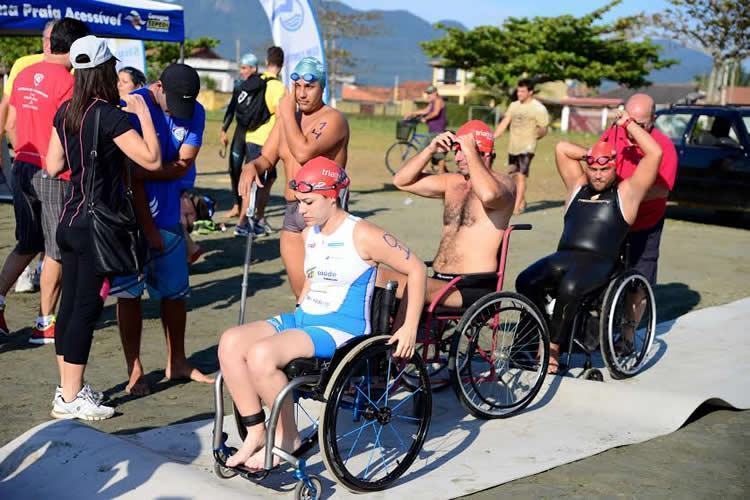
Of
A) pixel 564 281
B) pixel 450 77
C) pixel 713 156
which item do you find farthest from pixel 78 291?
pixel 450 77

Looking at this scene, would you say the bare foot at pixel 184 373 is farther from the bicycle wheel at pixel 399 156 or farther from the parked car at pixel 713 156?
the bicycle wheel at pixel 399 156

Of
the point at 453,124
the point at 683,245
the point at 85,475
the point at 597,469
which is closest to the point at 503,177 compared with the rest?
the point at 597,469

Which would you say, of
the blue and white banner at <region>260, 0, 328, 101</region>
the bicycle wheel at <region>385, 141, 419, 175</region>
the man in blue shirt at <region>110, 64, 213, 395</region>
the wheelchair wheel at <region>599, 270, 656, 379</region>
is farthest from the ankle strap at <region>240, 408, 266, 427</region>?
the bicycle wheel at <region>385, 141, 419, 175</region>

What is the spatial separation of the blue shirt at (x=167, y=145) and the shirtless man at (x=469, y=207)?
3.96 feet

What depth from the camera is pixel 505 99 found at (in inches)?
2254

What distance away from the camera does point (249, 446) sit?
3.94 m

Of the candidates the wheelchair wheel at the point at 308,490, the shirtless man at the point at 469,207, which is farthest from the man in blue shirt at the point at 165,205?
the wheelchair wheel at the point at 308,490

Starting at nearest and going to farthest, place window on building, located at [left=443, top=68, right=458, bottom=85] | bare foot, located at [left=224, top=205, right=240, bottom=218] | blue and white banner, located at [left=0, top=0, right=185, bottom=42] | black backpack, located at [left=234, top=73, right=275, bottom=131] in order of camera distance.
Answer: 1. blue and white banner, located at [left=0, top=0, right=185, bottom=42]
2. black backpack, located at [left=234, top=73, right=275, bottom=131]
3. bare foot, located at [left=224, top=205, right=240, bottom=218]
4. window on building, located at [left=443, top=68, right=458, bottom=85]

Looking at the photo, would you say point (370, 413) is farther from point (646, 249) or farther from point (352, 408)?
point (646, 249)

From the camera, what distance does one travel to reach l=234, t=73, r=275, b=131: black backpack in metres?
11.1

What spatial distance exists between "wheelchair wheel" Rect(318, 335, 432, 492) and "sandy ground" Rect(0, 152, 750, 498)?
433 millimetres

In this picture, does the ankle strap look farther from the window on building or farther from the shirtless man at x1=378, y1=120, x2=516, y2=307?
the window on building

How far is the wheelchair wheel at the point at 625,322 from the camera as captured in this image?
564 cm

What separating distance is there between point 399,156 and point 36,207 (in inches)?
607
